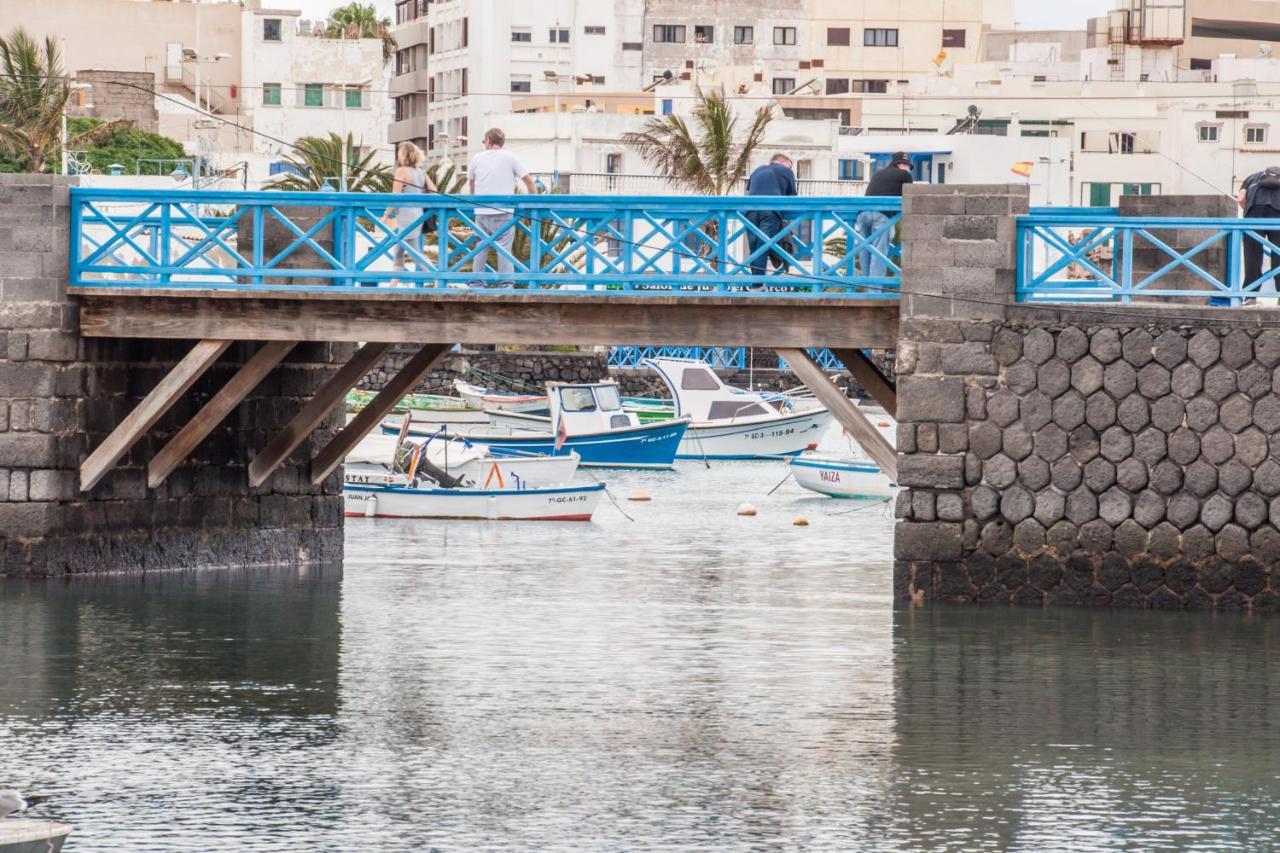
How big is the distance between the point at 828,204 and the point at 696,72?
6887cm

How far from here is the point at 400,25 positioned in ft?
351

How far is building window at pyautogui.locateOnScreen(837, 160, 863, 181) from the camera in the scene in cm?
8006

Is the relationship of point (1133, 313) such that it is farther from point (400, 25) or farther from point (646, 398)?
point (400, 25)

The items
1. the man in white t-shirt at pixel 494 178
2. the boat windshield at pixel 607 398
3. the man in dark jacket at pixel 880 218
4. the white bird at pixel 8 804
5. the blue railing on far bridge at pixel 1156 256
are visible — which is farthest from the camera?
the boat windshield at pixel 607 398

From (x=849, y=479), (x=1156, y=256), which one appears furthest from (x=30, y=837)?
(x=849, y=479)

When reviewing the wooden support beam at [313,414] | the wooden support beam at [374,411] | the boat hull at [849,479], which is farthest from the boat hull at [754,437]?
the wooden support beam at [313,414]

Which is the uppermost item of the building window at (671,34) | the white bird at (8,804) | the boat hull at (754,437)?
the building window at (671,34)

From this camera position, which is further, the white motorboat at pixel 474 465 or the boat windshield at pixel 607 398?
the boat windshield at pixel 607 398

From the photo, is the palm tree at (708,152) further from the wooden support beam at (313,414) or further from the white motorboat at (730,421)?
the wooden support beam at (313,414)

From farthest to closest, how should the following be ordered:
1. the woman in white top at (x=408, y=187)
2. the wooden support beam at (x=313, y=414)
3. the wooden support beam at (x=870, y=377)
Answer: the wooden support beam at (x=313, y=414) < the wooden support beam at (x=870, y=377) < the woman in white top at (x=408, y=187)

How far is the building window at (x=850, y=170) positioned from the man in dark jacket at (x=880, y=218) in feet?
185

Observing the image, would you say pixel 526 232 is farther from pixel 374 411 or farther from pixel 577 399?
pixel 577 399

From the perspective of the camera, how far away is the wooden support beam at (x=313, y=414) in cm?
2297

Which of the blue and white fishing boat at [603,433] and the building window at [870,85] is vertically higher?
the building window at [870,85]
